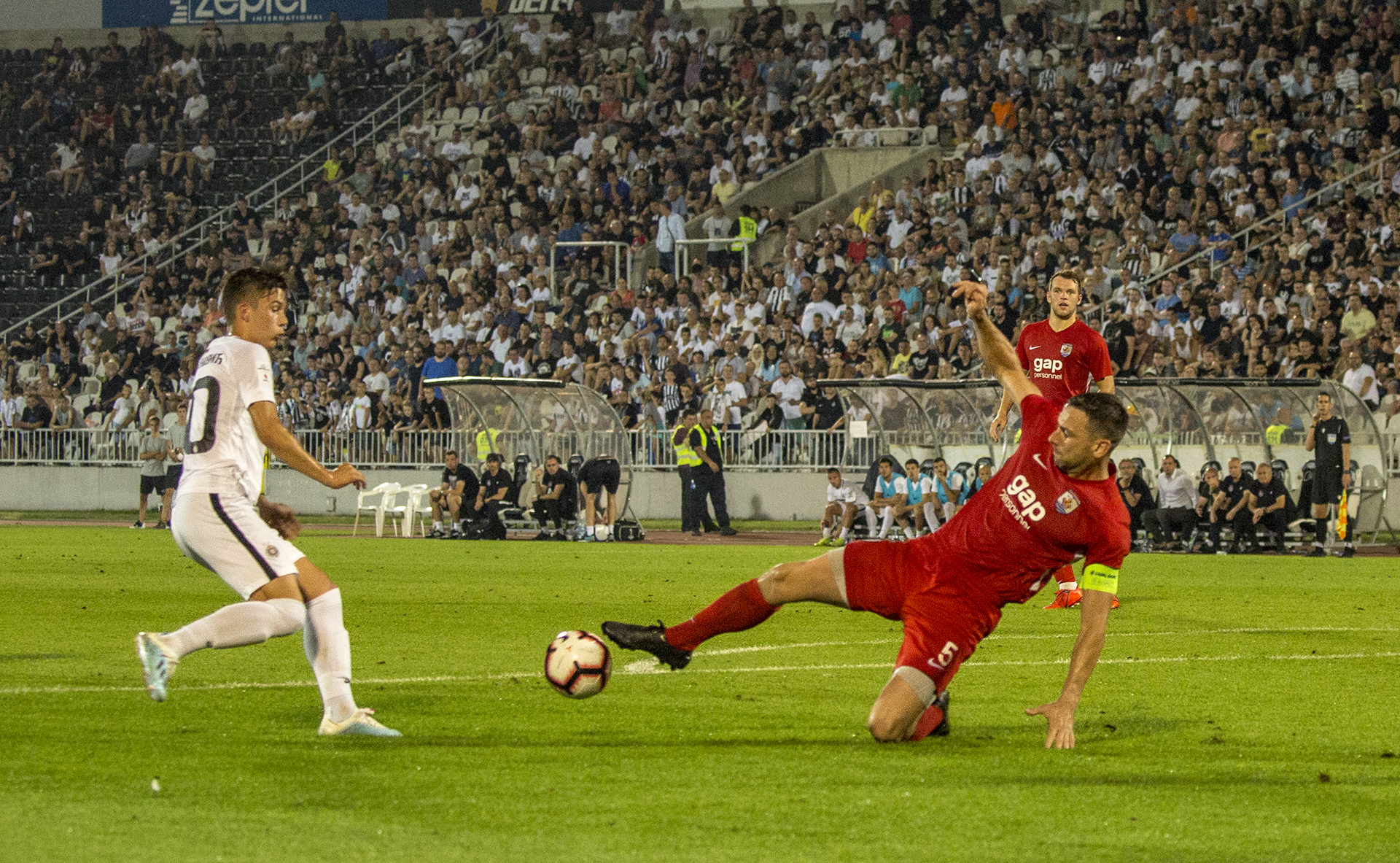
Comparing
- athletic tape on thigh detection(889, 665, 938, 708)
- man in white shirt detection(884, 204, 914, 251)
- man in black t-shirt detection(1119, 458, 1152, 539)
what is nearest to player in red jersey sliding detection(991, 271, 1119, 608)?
athletic tape on thigh detection(889, 665, 938, 708)

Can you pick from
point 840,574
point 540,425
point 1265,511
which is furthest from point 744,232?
point 840,574

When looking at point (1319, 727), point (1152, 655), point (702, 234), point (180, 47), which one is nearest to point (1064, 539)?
point (1319, 727)

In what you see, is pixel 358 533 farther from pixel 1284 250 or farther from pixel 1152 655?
pixel 1152 655

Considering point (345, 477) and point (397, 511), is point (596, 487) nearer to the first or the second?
point (397, 511)

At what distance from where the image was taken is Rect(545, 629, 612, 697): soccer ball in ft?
23.6

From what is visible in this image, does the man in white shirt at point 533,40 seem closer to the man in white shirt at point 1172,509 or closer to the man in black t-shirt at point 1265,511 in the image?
the man in white shirt at point 1172,509

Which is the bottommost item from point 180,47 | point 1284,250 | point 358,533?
point 358,533

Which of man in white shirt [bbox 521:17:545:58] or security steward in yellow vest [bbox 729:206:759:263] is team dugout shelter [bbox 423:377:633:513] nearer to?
security steward in yellow vest [bbox 729:206:759:263]

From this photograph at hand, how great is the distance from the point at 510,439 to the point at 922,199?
883 centimetres

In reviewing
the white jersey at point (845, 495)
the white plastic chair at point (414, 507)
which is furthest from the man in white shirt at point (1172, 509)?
the white plastic chair at point (414, 507)

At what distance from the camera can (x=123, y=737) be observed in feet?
22.5

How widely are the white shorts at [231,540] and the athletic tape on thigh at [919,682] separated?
8.19 ft

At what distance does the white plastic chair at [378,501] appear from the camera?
25.2m

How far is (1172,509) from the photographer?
70.2 feet
